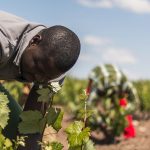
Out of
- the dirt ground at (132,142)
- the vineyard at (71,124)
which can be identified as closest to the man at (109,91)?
the vineyard at (71,124)

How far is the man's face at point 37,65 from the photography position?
3174 mm

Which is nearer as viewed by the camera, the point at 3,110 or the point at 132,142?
the point at 3,110

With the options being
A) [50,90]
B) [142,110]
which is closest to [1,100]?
[50,90]

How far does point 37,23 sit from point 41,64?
1.45 ft

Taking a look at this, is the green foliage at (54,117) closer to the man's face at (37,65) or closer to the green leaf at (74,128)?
the green leaf at (74,128)

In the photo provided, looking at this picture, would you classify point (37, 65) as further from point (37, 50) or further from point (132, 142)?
point (132, 142)

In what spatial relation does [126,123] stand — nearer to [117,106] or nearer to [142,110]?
[117,106]

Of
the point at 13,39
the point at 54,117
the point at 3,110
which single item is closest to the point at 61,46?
the point at 13,39

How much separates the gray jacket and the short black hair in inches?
5.3

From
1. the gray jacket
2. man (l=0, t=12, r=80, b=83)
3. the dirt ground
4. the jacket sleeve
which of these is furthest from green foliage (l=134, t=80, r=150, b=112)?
the jacket sleeve

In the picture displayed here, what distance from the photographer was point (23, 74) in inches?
132

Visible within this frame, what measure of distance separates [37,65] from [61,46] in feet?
0.54

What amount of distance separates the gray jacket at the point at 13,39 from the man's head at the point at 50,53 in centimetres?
5

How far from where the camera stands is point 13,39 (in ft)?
10.7
